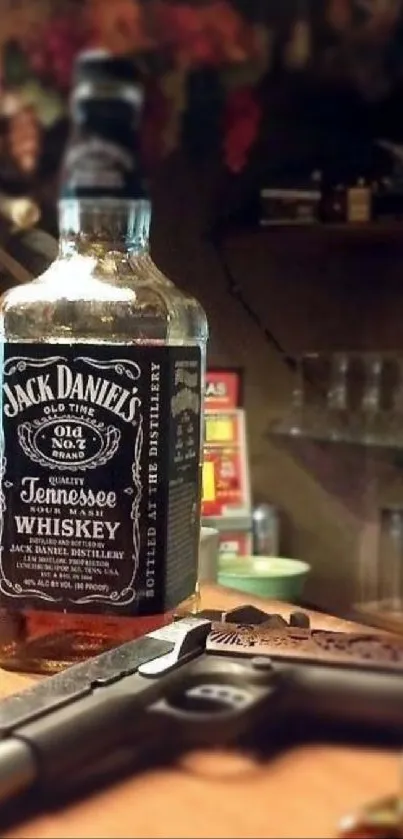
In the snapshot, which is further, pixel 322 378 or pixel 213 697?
pixel 322 378

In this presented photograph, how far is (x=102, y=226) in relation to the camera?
62 cm

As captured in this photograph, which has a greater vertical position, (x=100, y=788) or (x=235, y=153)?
(x=235, y=153)

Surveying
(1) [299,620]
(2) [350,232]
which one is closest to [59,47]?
(1) [299,620]

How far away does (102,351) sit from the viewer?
0.58m

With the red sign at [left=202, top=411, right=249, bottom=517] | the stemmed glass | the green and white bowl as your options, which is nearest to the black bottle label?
the green and white bowl

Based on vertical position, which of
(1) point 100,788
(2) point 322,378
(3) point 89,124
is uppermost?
(3) point 89,124

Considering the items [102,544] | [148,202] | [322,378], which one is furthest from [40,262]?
[322,378]

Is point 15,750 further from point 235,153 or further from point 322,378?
point 322,378

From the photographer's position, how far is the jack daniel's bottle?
0.58 metres


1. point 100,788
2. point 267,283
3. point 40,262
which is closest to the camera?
point 100,788

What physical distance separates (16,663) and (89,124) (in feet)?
0.88

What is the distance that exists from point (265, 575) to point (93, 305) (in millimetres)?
299

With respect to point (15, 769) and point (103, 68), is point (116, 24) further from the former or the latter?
point (15, 769)

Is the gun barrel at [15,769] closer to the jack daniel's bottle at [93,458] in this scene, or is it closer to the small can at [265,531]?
the jack daniel's bottle at [93,458]
